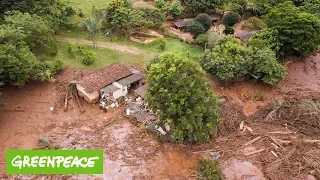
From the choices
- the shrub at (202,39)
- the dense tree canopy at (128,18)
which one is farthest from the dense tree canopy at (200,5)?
the shrub at (202,39)

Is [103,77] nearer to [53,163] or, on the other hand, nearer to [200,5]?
[53,163]

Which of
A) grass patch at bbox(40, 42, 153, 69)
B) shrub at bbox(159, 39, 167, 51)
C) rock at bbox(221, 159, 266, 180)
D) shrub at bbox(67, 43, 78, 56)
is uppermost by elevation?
shrub at bbox(159, 39, 167, 51)

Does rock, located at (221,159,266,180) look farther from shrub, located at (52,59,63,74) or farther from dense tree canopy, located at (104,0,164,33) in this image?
dense tree canopy, located at (104,0,164,33)

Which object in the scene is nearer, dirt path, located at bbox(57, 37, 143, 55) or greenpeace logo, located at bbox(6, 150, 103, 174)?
greenpeace logo, located at bbox(6, 150, 103, 174)

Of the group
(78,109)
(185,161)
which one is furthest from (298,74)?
(78,109)

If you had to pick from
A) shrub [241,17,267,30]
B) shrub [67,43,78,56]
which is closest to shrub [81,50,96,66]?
shrub [67,43,78,56]
